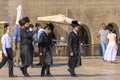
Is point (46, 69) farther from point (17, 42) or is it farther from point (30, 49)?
point (17, 42)

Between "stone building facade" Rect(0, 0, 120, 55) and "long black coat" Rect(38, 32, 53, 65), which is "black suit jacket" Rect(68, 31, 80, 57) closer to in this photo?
"long black coat" Rect(38, 32, 53, 65)

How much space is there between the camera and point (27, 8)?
98.2ft

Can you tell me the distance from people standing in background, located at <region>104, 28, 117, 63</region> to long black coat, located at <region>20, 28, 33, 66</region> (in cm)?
721

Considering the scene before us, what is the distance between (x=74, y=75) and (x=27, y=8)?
49.0ft

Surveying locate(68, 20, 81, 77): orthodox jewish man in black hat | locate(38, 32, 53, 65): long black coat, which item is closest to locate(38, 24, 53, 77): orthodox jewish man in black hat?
locate(38, 32, 53, 65): long black coat

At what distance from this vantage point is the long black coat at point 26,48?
593 inches

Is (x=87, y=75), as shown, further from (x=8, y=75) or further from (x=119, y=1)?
(x=119, y=1)

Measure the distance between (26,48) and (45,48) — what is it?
0.64 metres

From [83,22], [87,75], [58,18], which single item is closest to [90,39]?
[83,22]

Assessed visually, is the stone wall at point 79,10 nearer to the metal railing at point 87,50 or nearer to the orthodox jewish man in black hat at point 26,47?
the metal railing at point 87,50

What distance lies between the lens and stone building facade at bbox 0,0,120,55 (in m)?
29.9

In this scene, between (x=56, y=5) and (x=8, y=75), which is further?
(x=56, y=5)

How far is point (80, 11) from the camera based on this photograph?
30453 mm

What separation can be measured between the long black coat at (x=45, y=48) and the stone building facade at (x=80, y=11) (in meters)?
14.2
